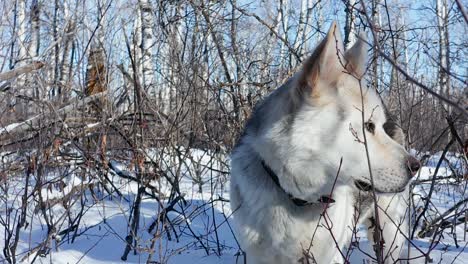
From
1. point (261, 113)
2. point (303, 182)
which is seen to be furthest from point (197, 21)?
point (303, 182)

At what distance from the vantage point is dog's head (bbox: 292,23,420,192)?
242 cm

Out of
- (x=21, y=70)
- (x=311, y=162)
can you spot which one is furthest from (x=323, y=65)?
(x=21, y=70)

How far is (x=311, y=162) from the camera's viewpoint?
252cm

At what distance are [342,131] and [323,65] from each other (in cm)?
36

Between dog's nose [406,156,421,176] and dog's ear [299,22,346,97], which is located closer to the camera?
dog's ear [299,22,346,97]

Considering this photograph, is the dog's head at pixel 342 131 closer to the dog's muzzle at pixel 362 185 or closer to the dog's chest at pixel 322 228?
the dog's muzzle at pixel 362 185

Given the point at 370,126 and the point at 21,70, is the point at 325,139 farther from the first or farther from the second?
the point at 21,70

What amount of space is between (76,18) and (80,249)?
83.2 inches

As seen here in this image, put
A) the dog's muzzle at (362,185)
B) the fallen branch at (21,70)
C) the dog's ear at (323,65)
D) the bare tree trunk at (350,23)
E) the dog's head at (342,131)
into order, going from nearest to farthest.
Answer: the dog's ear at (323,65), the dog's head at (342,131), the dog's muzzle at (362,185), the bare tree trunk at (350,23), the fallen branch at (21,70)

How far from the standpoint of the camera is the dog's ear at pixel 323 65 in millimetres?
2280

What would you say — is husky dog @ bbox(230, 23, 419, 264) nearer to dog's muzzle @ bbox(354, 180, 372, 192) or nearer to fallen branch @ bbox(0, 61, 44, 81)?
dog's muzzle @ bbox(354, 180, 372, 192)

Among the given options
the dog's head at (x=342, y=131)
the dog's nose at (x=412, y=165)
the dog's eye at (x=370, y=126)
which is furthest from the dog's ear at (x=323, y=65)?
the dog's nose at (x=412, y=165)

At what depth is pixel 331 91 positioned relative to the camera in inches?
101

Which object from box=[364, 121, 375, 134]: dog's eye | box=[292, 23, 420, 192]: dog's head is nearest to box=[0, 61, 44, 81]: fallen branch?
box=[292, 23, 420, 192]: dog's head
